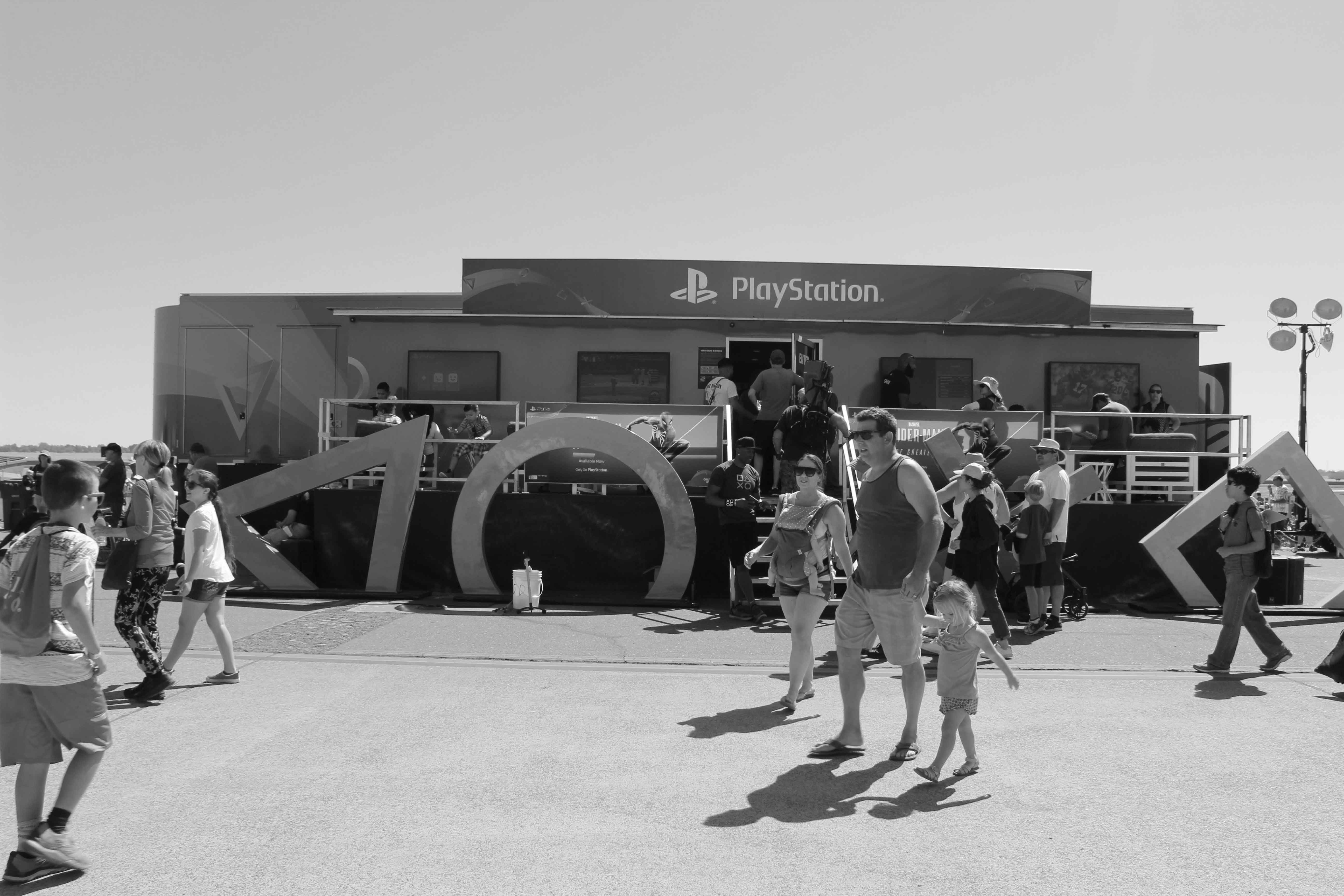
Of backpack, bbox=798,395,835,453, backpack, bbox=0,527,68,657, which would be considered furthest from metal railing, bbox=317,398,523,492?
backpack, bbox=0,527,68,657

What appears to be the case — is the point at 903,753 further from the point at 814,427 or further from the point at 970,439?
the point at 970,439

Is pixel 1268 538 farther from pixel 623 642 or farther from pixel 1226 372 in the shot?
pixel 1226 372

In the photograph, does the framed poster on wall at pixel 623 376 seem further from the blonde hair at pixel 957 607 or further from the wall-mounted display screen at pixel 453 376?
the blonde hair at pixel 957 607

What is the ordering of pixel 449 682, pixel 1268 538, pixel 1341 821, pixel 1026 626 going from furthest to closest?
1. pixel 1026 626
2. pixel 1268 538
3. pixel 449 682
4. pixel 1341 821

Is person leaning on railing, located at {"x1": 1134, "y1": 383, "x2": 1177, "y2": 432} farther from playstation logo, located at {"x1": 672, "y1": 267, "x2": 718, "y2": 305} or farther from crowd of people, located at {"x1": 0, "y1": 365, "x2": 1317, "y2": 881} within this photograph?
playstation logo, located at {"x1": 672, "y1": 267, "x2": 718, "y2": 305}

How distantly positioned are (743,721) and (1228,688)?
12.9 ft

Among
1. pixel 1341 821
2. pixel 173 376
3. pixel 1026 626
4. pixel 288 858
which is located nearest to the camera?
pixel 288 858

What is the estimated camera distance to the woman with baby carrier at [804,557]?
6.81 metres

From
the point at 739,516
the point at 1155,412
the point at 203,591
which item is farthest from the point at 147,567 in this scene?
the point at 1155,412

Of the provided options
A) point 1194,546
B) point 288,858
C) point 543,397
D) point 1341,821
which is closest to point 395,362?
point 543,397

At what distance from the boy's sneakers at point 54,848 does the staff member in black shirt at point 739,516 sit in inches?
286

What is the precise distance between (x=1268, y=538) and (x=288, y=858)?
25.0 feet

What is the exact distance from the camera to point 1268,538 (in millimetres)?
8312

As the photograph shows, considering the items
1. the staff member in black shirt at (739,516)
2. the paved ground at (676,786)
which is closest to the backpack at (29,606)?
the paved ground at (676,786)
